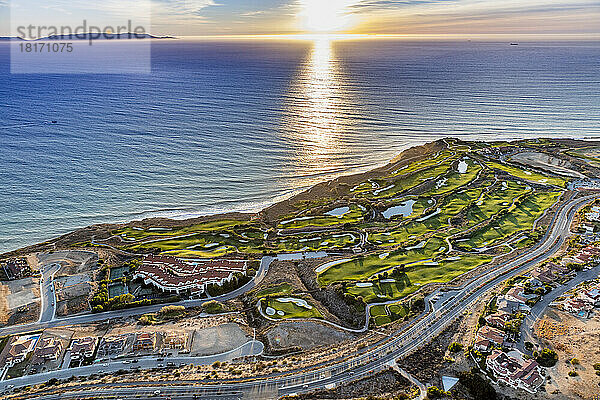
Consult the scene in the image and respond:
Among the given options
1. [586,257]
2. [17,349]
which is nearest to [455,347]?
[586,257]

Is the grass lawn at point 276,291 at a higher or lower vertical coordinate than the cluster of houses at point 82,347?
higher

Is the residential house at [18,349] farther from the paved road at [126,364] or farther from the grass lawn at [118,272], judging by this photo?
the grass lawn at [118,272]

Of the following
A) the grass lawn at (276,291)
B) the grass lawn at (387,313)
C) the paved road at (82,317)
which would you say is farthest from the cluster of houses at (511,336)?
the paved road at (82,317)

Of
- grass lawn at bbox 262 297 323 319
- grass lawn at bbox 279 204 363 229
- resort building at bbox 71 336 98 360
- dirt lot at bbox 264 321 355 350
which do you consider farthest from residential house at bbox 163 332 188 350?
grass lawn at bbox 279 204 363 229

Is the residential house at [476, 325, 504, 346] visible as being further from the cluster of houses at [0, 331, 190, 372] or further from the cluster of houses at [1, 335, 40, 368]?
the cluster of houses at [1, 335, 40, 368]

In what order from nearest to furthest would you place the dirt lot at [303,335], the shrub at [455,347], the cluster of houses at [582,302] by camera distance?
the shrub at [455,347] < the dirt lot at [303,335] < the cluster of houses at [582,302]

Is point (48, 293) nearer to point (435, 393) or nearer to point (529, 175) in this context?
point (435, 393)

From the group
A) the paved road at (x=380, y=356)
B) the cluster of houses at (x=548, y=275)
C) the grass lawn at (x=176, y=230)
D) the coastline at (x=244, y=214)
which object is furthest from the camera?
the grass lawn at (x=176, y=230)

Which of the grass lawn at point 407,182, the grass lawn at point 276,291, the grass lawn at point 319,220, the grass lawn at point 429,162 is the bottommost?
the grass lawn at point 276,291

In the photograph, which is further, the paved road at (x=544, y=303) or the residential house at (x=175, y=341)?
the residential house at (x=175, y=341)
